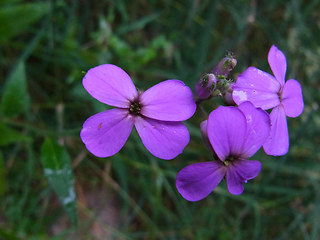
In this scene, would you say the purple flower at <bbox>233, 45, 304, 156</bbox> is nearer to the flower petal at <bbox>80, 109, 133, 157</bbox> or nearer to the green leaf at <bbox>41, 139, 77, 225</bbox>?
the flower petal at <bbox>80, 109, 133, 157</bbox>

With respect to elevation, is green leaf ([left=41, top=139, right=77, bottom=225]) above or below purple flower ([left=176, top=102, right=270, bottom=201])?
above

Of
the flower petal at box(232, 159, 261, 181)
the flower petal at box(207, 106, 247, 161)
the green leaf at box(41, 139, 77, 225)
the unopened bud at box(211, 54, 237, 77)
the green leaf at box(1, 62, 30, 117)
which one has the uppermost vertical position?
the green leaf at box(1, 62, 30, 117)

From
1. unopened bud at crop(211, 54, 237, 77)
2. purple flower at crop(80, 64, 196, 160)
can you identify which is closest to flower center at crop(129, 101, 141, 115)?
purple flower at crop(80, 64, 196, 160)

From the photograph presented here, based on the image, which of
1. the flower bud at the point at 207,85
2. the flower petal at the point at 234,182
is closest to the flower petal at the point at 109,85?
the flower bud at the point at 207,85

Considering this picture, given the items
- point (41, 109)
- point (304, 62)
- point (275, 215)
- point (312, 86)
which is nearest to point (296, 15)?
point (304, 62)

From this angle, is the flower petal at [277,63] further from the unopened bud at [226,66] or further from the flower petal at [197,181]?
the flower petal at [197,181]

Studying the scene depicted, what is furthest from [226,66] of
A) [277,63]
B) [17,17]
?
[17,17]

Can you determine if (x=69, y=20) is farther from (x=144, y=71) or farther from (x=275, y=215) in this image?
(x=275, y=215)
